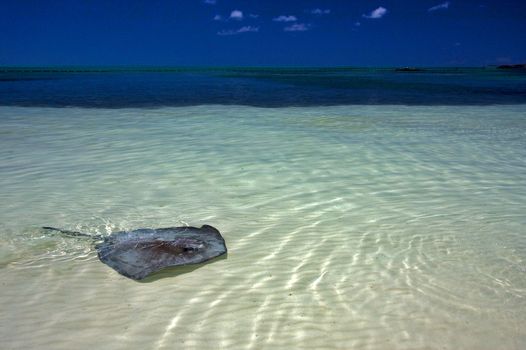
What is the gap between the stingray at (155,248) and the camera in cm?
346

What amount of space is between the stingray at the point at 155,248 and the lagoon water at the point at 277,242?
0.34 ft

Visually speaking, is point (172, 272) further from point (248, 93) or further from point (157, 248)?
point (248, 93)

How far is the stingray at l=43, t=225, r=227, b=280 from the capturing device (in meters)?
3.46

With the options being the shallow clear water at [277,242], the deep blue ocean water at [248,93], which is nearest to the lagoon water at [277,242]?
the shallow clear water at [277,242]

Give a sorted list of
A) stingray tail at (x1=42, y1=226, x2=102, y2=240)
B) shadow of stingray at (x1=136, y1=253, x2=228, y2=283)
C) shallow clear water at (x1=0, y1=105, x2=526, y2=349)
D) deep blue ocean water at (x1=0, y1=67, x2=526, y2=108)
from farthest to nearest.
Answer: deep blue ocean water at (x1=0, y1=67, x2=526, y2=108) → stingray tail at (x1=42, y1=226, x2=102, y2=240) → shadow of stingray at (x1=136, y1=253, x2=228, y2=283) → shallow clear water at (x1=0, y1=105, x2=526, y2=349)

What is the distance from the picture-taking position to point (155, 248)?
3.65 meters

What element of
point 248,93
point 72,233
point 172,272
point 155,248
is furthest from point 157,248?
point 248,93

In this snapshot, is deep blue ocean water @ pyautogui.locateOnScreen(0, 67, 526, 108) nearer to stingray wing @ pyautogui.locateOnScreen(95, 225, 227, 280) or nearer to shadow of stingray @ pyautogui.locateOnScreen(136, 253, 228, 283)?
stingray wing @ pyautogui.locateOnScreen(95, 225, 227, 280)

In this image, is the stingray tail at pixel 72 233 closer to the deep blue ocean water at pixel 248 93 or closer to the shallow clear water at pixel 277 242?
the shallow clear water at pixel 277 242

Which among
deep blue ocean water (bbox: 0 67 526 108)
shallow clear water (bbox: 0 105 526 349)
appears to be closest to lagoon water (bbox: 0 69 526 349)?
shallow clear water (bbox: 0 105 526 349)

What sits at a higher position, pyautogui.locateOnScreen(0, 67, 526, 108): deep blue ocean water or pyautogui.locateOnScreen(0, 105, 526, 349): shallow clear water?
pyautogui.locateOnScreen(0, 67, 526, 108): deep blue ocean water

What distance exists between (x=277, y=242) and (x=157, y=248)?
3.83 feet

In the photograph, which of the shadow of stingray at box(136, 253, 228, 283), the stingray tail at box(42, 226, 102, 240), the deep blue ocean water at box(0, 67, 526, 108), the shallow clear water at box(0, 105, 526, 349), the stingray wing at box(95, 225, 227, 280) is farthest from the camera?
the deep blue ocean water at box(0, 67, 526, 108)

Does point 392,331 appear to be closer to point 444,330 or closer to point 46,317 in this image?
point 444,330
